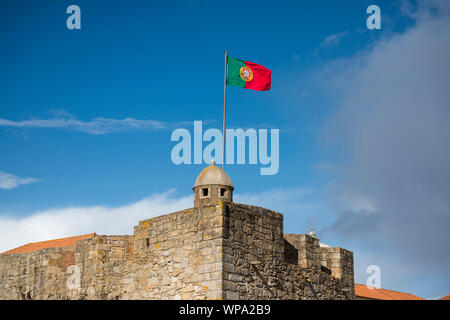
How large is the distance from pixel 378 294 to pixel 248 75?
38095mm

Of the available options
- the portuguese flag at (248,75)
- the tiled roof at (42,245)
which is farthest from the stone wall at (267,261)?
the tiled roof at (42,245)

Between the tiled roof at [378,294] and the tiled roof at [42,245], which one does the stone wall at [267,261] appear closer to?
the tiled roof at [42,245]

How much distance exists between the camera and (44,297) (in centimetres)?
2381

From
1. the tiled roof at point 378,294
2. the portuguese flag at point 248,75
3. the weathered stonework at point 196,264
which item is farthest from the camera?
the tiled roof at point 378,294

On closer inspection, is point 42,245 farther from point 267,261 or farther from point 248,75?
point 267,261

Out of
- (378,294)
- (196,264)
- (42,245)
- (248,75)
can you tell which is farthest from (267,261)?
(378,294)

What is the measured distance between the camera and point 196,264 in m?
19.2

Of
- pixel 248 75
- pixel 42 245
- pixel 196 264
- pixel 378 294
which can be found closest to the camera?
pixel 196 264

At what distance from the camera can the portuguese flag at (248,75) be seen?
2527 centimetres

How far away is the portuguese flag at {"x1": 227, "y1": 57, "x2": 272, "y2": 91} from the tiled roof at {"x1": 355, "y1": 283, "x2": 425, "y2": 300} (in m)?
31.0

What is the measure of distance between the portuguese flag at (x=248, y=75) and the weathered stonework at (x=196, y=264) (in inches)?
262

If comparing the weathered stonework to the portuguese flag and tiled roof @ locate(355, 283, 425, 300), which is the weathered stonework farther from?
tiled roof @ locate(355, 283, 425, 300)

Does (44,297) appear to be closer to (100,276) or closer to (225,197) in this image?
(100,276)
